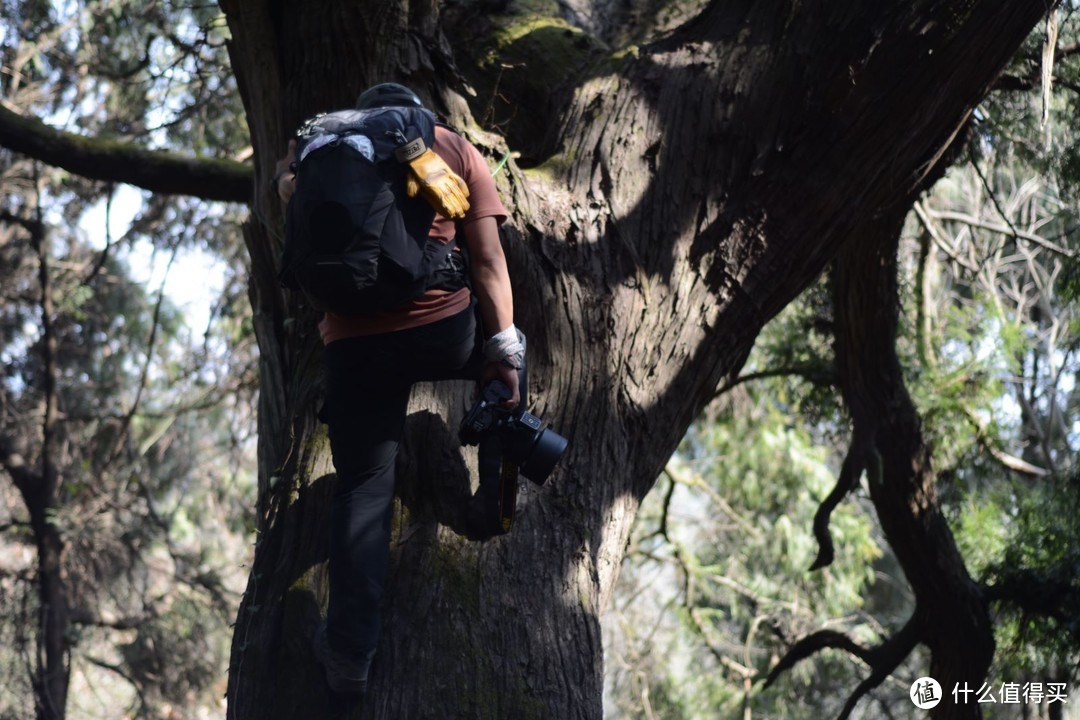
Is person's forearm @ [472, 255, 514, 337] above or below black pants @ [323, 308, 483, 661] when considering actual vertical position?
above

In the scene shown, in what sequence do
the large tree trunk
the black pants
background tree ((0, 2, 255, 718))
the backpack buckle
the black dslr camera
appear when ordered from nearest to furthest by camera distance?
the backpack buckle
the black pants
the black dslr camera
the large tree trunk
background tree ((0, 2, 255, 718))

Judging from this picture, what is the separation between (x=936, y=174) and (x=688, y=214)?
209 cm

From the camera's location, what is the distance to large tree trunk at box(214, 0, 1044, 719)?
315 cm

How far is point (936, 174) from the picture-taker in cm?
526

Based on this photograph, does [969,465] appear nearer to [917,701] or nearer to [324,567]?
[917,701]

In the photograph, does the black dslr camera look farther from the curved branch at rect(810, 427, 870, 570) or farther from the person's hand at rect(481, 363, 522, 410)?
the curved branch at rect(810, 427, 870, 570)

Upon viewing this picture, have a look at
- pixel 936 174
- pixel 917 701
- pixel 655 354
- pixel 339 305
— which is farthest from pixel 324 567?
pixel 917 701

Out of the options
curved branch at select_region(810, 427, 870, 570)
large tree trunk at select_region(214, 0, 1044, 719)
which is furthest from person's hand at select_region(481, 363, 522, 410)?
curved branch at select_region(810, 427, 870, 570)

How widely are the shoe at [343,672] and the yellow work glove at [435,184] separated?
119 centimetres

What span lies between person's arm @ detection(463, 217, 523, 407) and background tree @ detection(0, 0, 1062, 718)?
0.36 metres

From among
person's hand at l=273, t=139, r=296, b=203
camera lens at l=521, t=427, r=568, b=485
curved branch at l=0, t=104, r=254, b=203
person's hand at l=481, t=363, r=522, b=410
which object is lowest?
camera lens at l=521, t=427, r=568, b=485

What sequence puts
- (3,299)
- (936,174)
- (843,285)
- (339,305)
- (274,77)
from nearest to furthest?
(339,305) → (274,77) → (936,174) → (843,285) → (3,299)

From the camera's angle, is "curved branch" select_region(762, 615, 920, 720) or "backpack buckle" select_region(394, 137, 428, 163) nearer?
"backpack buckle" select_region(394, 137, 428, 163)

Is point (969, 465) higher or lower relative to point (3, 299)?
lower
